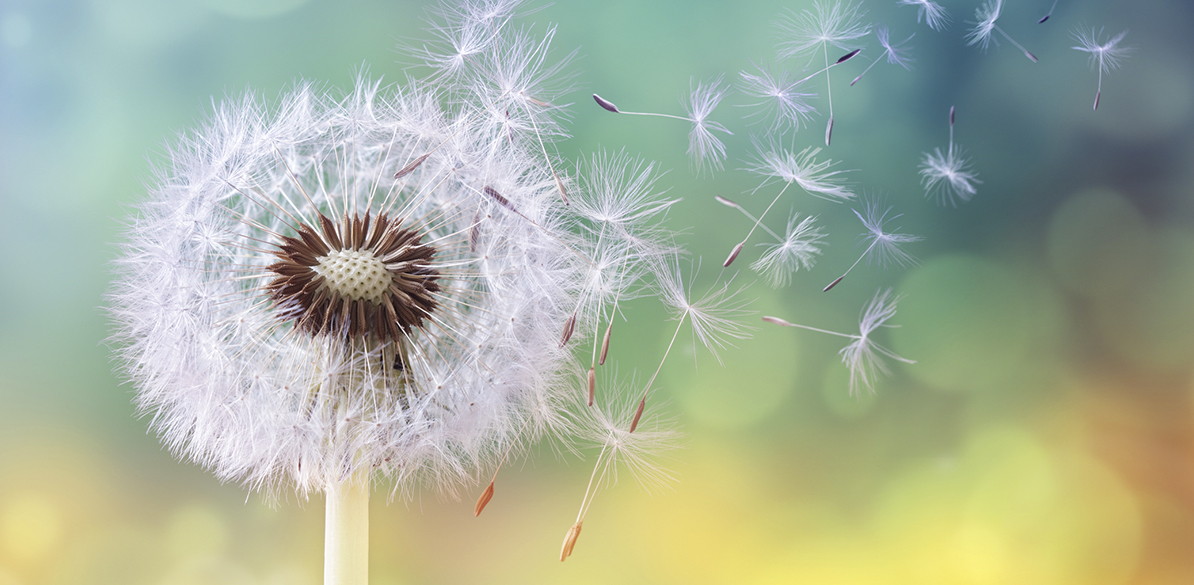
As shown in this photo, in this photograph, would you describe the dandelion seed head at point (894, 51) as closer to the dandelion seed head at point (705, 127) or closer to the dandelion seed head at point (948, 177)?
the dandelion seed head at point (948, 177)

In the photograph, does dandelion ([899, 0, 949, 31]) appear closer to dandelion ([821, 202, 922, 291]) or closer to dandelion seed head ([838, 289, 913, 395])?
dandelion ([821, 202, 922, 291])

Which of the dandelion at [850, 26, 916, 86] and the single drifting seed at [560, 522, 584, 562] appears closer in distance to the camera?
the single drifting seed at [560, 522, 584, 562]

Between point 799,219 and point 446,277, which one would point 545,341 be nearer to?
point 446,277

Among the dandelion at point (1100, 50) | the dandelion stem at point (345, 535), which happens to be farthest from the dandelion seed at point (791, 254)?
the dandelion stem at point (345, 535)

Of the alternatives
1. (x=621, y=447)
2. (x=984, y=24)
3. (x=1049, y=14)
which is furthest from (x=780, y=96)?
(x=621, y=447)

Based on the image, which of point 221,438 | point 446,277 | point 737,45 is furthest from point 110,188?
point 737,45

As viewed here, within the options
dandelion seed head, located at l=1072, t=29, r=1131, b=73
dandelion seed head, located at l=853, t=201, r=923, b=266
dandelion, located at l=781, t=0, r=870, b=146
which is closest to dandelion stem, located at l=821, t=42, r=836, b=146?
dandelion, located at l=781, t=0, r=870, b=146

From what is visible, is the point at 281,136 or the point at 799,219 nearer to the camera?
the point at 281,136
